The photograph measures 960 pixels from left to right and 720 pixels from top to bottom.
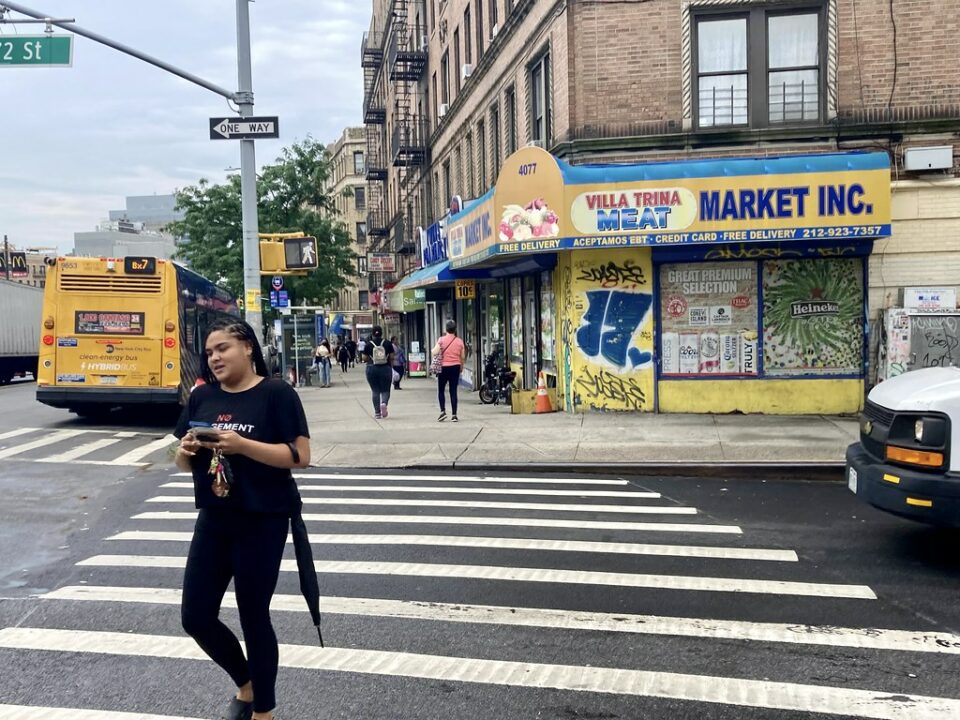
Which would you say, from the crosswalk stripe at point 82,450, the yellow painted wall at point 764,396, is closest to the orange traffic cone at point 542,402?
the yellow painted wall at point 764,396

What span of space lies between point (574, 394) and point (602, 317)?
4.66ft

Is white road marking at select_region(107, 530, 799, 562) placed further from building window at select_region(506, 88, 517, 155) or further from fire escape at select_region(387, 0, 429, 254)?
fire escape at select_region(387, 0, 429, 254)

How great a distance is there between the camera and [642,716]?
4.09 metres

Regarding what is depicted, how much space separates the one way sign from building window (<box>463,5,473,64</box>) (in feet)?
41.3

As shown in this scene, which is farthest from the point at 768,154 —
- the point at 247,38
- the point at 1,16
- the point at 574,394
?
the point at 1,16

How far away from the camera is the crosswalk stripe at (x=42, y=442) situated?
531 inches

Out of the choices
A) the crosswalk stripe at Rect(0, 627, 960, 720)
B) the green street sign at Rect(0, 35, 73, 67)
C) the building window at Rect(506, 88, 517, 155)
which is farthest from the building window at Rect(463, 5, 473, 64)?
the crosswalk stripe at Rect(0, 627, 960, 720)

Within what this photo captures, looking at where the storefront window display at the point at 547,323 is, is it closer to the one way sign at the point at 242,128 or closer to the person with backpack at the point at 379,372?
the person with backpack at the point at 379,372

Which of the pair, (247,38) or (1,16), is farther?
(247,38)

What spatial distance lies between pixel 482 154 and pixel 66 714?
20957mm

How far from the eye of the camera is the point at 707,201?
13.9m

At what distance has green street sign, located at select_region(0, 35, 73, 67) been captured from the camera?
12.0 m

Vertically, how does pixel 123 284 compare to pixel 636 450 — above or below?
above

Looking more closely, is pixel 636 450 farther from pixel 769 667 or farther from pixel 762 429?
pixel 769 667
